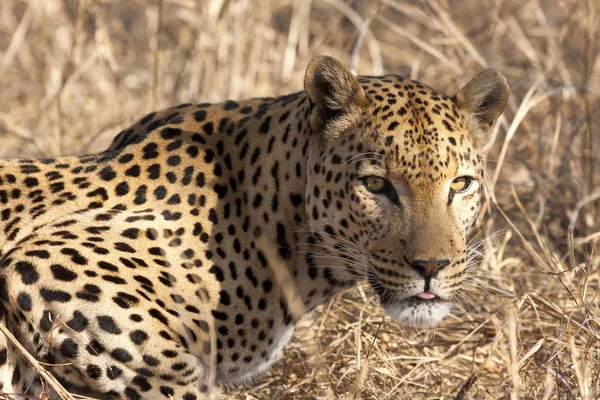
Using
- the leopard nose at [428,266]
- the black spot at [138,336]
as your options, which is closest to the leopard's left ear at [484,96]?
the leopard nose at [428,266]

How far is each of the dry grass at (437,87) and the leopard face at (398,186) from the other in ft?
1.20

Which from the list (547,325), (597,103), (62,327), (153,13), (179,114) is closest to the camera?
(62,327)

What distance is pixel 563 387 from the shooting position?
444 cm

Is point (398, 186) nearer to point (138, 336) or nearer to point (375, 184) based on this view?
point (375, 184)

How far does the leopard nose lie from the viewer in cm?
435

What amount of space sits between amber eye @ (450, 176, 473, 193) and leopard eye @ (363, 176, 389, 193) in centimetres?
31

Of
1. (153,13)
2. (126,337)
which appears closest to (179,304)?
(126,337)

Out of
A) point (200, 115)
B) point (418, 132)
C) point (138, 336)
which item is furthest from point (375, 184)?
point (138, 336)

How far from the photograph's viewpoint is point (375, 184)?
4.57 metres

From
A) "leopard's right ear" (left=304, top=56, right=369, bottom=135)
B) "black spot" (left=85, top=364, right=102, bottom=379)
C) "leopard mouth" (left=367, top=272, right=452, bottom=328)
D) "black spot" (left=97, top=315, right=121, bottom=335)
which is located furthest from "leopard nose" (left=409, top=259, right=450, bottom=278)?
→ "black spot" (left=85, top=364, right=102, bottom=379)

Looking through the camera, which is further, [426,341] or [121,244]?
[426,341]

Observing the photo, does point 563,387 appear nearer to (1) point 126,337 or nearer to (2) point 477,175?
(2) point 477,175

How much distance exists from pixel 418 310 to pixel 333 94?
Answer: 108 cm

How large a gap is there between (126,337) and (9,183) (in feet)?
3.43
